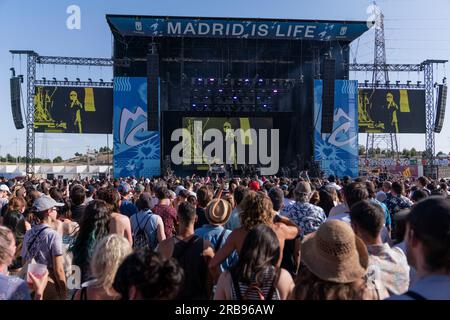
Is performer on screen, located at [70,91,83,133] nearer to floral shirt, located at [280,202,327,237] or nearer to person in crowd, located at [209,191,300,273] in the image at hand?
floral shirt, located at [280,202,327,237]

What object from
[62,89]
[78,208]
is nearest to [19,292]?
[78,208]

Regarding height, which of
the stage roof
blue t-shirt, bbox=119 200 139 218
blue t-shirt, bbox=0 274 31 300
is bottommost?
blue t-shirt, bbox=119 200 139 218

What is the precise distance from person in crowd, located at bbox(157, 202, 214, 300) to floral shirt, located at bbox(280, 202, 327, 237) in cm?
131

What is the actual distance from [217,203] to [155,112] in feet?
48.6

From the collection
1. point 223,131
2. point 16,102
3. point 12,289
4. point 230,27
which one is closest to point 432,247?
point 12,289

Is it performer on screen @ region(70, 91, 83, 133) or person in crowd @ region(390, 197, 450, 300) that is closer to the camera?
person in crowd @ region(390, 197, 450, 300)

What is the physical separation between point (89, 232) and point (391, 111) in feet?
76.2

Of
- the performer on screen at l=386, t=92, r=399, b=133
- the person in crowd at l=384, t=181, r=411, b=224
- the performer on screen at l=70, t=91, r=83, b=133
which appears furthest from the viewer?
the performer on screen at l=386, t=92, r=399, b=133

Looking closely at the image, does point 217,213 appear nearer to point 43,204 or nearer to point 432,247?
point 43,204

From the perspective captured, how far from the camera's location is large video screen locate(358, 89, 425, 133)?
23.5m

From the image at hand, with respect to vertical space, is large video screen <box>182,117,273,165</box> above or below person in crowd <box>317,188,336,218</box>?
above

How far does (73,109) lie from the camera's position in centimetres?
2245

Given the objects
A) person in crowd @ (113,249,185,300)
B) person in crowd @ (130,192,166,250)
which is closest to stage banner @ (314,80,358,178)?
person in crowd @ (130,192,166,250)

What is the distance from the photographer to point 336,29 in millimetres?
21531
